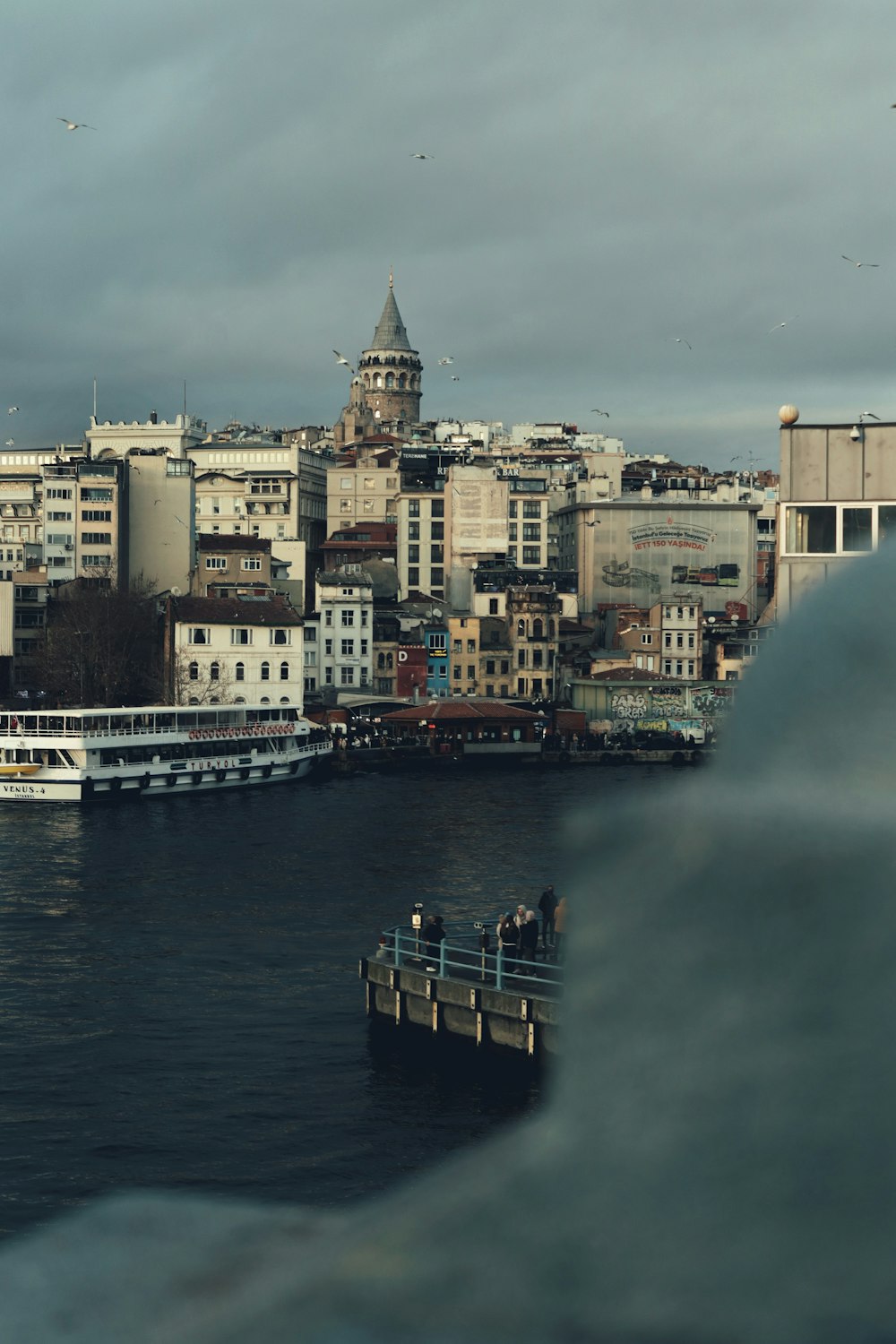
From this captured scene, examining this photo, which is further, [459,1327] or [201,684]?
[201,684]

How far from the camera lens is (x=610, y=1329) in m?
6.72

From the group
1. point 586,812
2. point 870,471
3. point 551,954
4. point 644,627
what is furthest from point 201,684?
point 586,812

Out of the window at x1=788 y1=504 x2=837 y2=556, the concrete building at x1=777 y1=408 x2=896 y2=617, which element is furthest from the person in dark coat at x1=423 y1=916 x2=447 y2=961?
the window at x1=788 y1=504 x2=837 y2=556

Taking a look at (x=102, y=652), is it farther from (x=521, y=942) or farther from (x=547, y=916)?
(x=521, y=942)

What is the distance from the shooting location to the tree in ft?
260

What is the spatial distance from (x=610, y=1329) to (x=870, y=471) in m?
12.8

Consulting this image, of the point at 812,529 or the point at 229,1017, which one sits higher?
the point at 812,529

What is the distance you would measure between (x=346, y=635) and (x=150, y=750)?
26233 mm

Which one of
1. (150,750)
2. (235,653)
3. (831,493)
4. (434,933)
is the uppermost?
(831,493)

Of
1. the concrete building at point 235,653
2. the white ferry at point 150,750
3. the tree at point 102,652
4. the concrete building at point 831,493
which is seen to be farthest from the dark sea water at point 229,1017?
the concrete building at point 235,653

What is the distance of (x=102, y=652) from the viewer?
3142 inches

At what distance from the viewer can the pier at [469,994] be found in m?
21.5

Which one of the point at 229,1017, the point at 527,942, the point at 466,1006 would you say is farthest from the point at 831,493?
the point at 229,1017

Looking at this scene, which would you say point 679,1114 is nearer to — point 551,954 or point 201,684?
point 551,954
